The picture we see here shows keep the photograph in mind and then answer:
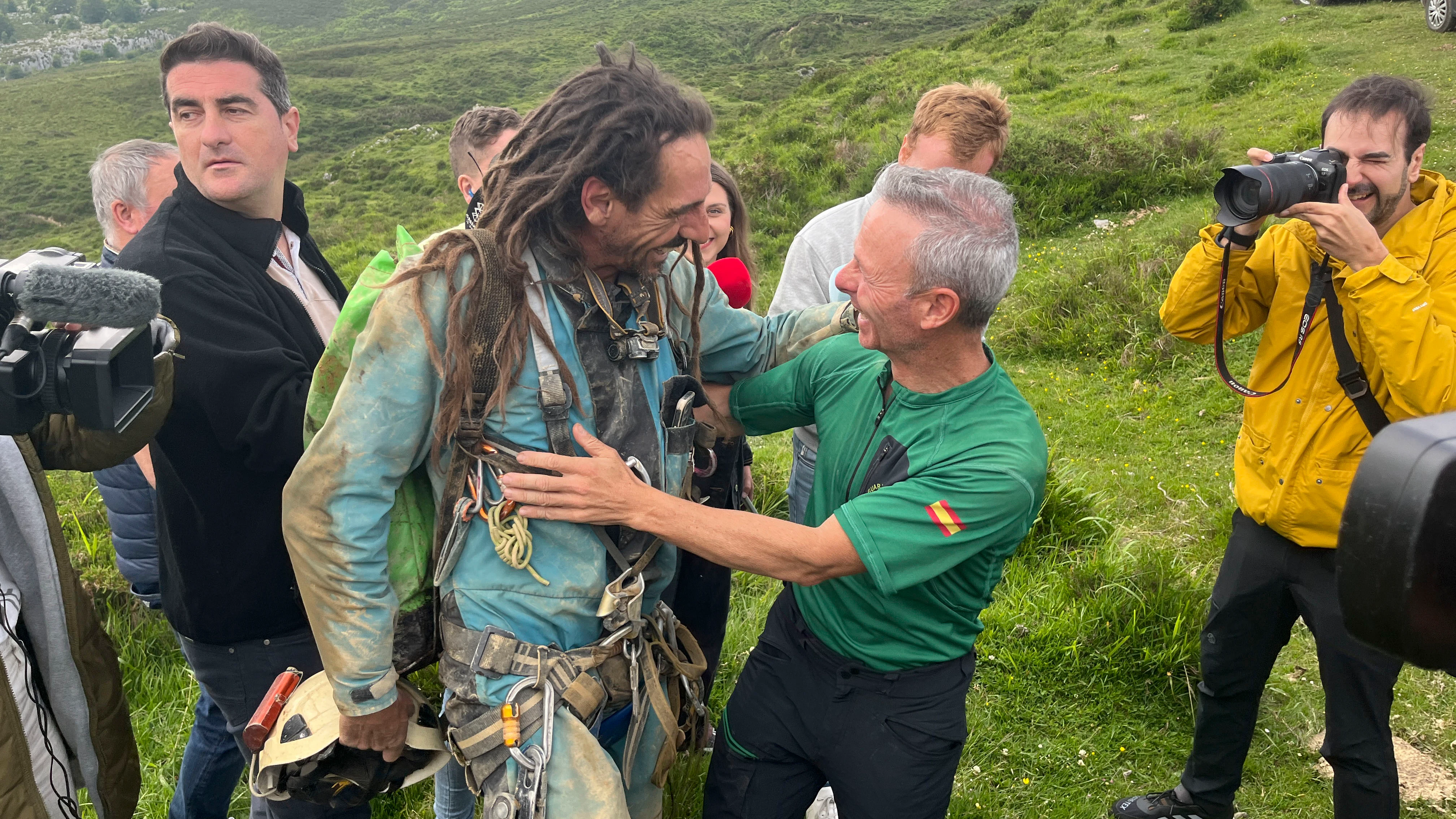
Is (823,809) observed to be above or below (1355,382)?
below

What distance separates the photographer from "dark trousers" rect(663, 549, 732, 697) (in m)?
3.05

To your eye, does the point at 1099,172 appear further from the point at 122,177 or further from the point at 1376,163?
the point at 122,177

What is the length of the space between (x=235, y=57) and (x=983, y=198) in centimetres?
240

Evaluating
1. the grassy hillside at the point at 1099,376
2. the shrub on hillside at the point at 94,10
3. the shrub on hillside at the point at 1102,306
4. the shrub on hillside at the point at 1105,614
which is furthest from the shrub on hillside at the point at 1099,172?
the shrub on hillside at the point at 94,10

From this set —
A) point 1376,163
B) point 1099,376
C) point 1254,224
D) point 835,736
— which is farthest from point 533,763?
point 1099,376

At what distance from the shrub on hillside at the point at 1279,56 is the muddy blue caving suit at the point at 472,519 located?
13661mm

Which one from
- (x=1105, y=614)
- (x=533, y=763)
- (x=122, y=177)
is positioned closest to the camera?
(x=533, y=763)

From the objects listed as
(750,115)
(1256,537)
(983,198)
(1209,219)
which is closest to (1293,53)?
(1209,219)

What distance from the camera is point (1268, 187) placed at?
2.77m

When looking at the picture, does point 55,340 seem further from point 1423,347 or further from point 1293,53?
point 1293,53

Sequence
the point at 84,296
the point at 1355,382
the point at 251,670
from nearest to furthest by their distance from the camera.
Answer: the point at 84,296 < the point at 251,670 < the point at 1355,382

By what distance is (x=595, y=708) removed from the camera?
7.00 ft

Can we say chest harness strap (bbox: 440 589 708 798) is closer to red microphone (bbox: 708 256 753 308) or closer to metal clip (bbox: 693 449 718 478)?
metal clip (bbox: 693 449 718 478)

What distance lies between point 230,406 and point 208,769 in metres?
1.48
